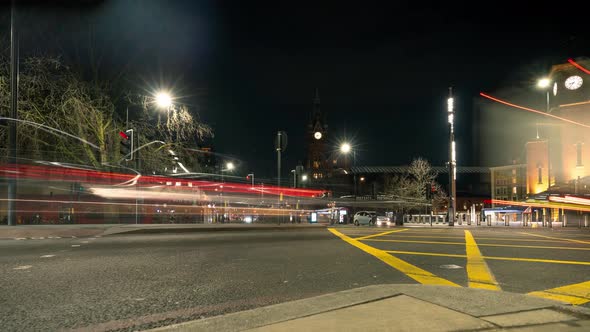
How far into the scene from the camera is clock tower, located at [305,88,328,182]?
6358 inches

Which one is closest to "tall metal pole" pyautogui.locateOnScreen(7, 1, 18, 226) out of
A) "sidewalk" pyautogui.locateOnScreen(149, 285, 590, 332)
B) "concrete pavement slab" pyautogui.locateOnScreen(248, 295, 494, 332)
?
"sidewalk" pyautogui.locateOnScreen(149, 285, 590, 332)

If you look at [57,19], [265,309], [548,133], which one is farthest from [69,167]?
[548,133]

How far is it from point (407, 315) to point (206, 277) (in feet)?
10.7

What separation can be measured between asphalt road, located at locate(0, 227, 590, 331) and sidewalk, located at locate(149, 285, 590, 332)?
0.55m

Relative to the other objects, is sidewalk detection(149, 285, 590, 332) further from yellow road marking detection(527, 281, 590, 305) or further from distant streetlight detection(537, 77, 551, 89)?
distant streetlight detection(537, 77, 551, 89)

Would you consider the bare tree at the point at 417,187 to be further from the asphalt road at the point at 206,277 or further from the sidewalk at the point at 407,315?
the sidewalk at the point at 407,315

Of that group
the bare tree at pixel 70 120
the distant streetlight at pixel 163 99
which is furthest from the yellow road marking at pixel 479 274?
the distant streetlight at pixel 163 99

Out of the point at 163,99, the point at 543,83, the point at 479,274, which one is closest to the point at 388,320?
the point at 479,274

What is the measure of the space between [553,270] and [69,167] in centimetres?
2285

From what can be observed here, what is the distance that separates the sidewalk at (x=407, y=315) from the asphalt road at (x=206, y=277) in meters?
0.55

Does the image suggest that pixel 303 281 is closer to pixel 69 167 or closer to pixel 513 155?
pixel 69 167

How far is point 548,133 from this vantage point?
67.4 metres

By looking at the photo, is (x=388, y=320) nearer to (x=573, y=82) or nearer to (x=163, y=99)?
(x=163, y=99)

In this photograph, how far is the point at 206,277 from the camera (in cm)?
585
